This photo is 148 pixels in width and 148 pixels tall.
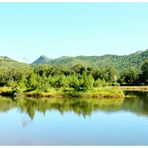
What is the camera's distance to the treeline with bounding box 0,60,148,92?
2375 inches

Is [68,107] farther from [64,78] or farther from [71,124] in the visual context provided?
[64,78]

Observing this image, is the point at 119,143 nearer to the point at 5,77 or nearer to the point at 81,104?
the point at 81,104

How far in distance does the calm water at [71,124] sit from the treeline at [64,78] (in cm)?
1280

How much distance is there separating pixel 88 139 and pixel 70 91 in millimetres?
34499

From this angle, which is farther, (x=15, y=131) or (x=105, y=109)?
(x=105, y=109)

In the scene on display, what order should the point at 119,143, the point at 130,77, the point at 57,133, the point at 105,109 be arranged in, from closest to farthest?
the point at 119,143 < the point at 57,133 < the point at 105,109 < the point at 130,77

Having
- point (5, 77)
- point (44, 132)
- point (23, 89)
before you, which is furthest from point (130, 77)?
point (44, 132)

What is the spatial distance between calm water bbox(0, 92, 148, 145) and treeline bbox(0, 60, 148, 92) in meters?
12.8

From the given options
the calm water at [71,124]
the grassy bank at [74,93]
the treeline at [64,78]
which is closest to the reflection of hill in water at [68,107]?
the calm water at [71,124]

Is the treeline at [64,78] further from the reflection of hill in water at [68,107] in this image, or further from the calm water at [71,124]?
the calm water at [71,124]

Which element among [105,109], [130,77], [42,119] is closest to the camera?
[42,119]

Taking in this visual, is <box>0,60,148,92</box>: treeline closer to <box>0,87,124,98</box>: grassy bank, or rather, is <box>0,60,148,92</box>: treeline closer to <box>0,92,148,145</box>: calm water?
<box>0,87,124,98</box>: grassy bank

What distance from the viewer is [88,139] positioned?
24422 millimetres

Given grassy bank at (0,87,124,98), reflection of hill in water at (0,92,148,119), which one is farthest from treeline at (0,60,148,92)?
reflection of hill in water at (0,92,148,119)
